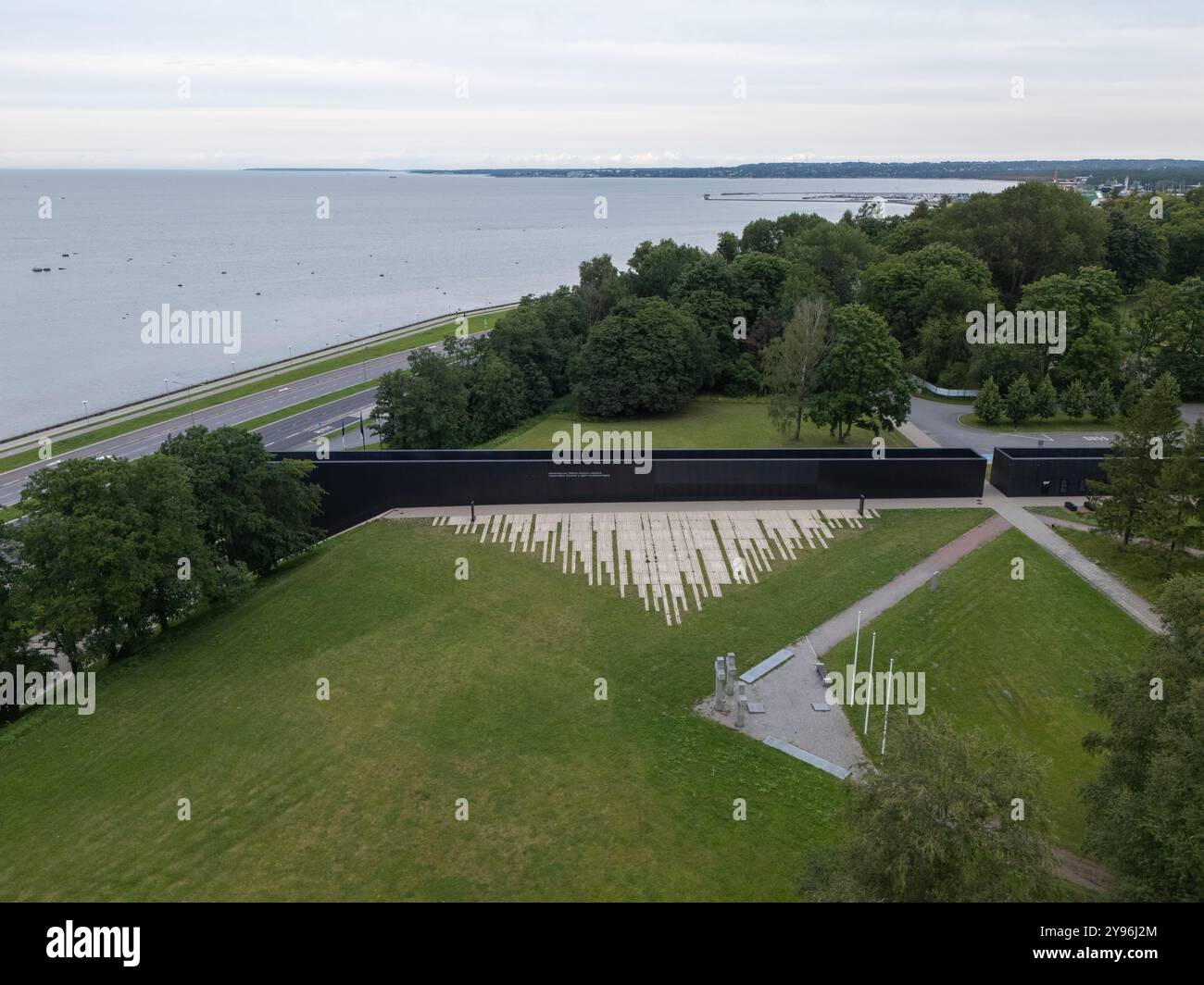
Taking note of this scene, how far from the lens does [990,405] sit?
160 ft

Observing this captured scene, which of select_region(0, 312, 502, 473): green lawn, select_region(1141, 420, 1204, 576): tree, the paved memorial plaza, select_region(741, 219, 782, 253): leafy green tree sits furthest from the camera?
select_region(741, 219, 782, 253): leafy green tree

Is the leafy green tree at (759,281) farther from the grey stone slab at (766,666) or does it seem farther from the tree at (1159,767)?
the tree at (1159,767)

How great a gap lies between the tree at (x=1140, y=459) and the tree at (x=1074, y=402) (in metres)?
19.5

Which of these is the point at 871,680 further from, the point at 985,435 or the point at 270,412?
the point at 270,412

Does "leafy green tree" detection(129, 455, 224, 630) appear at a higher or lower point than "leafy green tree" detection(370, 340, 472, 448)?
lower

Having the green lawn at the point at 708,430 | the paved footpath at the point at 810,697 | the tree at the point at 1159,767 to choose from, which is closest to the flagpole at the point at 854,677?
the paved footpath at the point at 810,697

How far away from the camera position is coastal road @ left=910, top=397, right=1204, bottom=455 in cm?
4569

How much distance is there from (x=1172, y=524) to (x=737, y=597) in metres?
15.8

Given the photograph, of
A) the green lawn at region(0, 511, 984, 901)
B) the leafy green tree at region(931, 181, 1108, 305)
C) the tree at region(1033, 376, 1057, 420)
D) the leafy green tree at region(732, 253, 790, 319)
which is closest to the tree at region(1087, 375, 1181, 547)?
the green lawn at region(0, 511, 984, 901)

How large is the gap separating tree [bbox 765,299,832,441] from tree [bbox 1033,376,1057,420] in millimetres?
13187

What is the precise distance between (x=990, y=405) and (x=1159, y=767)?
38298mm

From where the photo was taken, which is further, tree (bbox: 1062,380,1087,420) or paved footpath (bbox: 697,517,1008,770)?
A: tree (bbox: 1062,380,1087,420)

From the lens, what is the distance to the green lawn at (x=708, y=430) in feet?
159

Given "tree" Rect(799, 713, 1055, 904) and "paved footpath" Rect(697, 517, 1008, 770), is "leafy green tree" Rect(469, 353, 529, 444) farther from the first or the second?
"tree" Rect(799, 713, 1055, 904)
